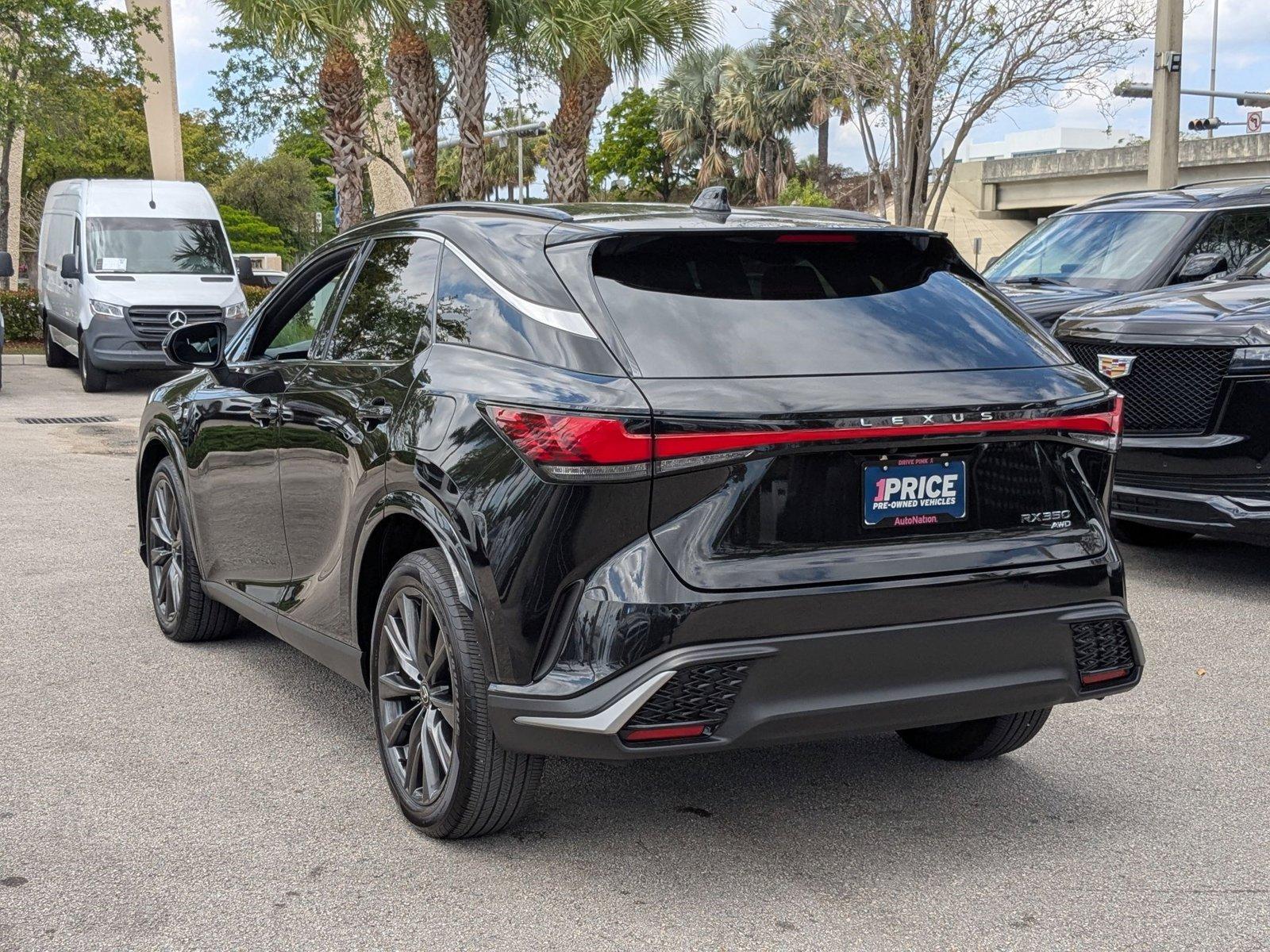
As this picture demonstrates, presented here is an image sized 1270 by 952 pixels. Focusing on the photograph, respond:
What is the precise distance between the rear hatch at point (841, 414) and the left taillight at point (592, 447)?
5cm

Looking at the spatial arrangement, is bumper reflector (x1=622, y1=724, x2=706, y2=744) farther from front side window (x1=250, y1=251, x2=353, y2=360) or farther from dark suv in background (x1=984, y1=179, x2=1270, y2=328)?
dark suv in background (x1=984, y1=179, x2=1270, y2=328)

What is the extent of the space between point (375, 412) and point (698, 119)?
65.1 meters

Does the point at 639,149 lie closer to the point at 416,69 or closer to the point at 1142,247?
the point at 416,69

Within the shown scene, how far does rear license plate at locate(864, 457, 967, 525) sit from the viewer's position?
3629mm

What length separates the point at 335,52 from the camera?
19828 millimetres

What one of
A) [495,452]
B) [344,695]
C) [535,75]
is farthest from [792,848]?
[535,75]

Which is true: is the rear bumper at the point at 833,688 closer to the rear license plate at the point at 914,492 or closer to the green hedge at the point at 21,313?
the rear license plate at the point at 914,492

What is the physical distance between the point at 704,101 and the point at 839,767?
64.8m

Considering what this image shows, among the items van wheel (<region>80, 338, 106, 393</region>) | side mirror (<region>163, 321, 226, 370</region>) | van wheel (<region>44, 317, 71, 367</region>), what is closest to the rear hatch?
side mirror (<region>163, 321, 226, 370</region>)

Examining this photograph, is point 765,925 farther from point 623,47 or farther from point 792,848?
point 623,47

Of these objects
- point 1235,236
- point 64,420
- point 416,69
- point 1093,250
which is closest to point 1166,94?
point 1093,250

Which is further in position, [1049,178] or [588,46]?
[1049,178]

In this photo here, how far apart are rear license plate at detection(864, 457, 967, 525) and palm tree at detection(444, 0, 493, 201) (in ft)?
55.0

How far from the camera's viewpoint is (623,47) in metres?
20.0
